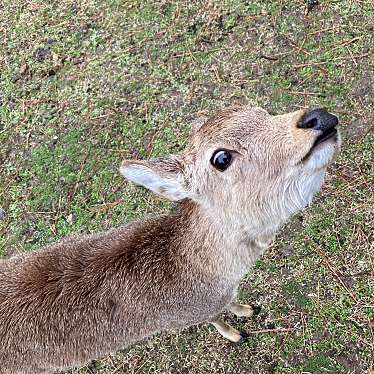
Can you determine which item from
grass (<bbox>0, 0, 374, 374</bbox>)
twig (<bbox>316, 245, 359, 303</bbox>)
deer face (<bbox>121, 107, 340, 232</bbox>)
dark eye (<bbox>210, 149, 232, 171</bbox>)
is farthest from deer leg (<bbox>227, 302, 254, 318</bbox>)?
dark eye (<bbox>210, 149, 232, 171</bbox>)

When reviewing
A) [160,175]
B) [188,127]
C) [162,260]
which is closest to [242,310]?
[162,260]

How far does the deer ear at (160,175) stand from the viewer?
3523mm

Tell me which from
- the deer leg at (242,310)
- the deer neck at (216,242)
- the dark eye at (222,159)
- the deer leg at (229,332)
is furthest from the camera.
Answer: the deer leg at (242,310)

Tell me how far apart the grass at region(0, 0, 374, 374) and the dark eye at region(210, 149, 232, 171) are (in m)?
1.90

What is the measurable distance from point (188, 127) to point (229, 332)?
235 centimetres

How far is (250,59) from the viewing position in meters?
5.98

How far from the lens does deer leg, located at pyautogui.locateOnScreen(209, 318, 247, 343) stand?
473cm

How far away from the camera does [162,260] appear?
12.9ft

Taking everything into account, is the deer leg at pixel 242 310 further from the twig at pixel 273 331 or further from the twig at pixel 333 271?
the twig at pixel 333 271

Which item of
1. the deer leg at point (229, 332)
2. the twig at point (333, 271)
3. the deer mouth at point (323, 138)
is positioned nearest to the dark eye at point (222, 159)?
the deer mouth at point (323, 138)

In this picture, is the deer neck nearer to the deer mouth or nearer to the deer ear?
the deer ear

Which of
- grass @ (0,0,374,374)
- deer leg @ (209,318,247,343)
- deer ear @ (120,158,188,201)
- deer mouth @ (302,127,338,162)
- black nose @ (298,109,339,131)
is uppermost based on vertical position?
black nose @ (298,109,339,131)

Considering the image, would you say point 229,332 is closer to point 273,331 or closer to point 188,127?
point 273,331

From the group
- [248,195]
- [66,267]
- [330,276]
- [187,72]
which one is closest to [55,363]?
[66,267]
